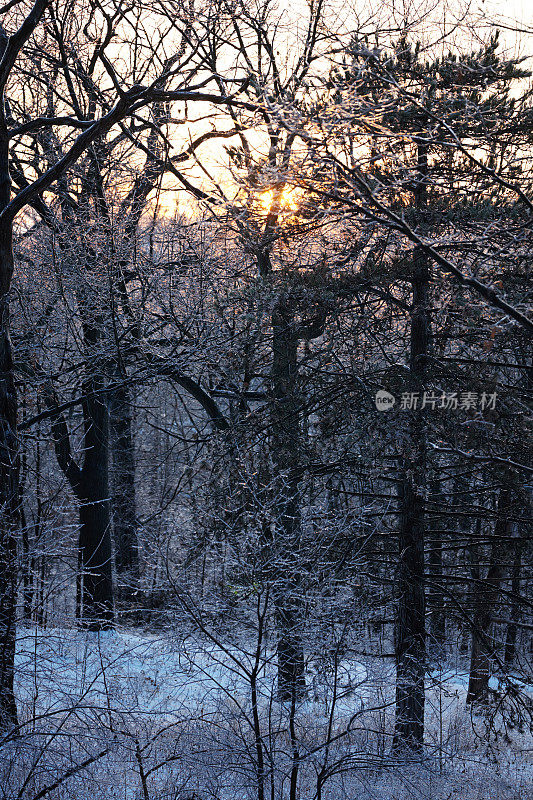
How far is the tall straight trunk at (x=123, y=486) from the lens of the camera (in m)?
16.2

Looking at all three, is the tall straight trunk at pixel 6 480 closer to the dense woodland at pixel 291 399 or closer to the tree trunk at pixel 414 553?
the dense woodland at pixel 291 399

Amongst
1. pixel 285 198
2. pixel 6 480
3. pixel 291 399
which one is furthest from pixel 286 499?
A: pixel 285 198

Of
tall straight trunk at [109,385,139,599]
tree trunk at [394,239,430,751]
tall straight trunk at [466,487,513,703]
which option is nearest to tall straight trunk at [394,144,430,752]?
tree trunk at [394,239,430,751]

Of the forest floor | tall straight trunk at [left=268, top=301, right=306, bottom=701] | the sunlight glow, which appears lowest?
the forest floor

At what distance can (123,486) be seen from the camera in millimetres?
19016

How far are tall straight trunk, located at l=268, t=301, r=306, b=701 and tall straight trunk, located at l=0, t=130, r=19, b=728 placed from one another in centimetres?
225

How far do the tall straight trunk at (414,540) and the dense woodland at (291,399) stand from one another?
4 centimetres

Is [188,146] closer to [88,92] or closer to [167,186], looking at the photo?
[167,186]

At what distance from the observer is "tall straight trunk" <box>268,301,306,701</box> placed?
6457 mm

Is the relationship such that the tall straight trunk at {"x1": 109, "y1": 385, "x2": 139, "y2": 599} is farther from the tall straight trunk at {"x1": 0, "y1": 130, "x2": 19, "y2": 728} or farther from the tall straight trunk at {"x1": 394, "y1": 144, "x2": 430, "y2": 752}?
the tall straight trunk at {"x1": 394, "y1": 144, "x2": 430, "y2": 752}

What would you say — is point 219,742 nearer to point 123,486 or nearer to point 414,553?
point 414,553

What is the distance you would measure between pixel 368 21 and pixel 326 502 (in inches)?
256

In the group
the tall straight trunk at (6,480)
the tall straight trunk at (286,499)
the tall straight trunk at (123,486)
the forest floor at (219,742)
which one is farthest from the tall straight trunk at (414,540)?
the tall straight trunk at (123,486)

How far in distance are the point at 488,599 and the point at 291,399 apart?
4.15 metres
